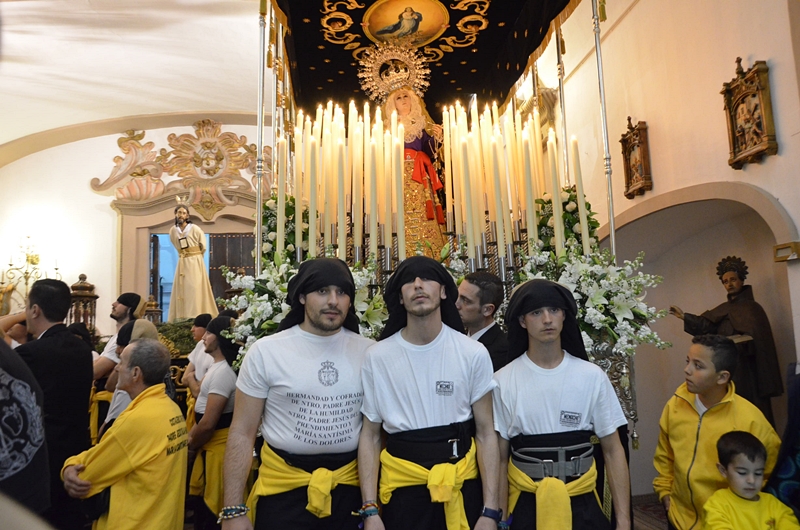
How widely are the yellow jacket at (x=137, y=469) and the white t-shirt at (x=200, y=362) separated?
6.33 feet

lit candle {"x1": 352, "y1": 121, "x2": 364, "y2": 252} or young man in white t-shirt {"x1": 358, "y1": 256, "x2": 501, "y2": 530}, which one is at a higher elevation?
lit candle {"x1": 352, "y1": 121, "x2": 364, "y2": 252}

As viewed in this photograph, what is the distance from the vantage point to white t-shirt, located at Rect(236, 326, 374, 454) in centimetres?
246

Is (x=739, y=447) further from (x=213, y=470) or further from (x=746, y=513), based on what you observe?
(x=213, y=470)

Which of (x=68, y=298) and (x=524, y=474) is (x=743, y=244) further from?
(x=68, y=298)

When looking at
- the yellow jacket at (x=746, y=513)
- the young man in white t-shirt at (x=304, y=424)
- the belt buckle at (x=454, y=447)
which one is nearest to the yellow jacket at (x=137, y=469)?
the young man in white t-shirt at (x=304, y=424)

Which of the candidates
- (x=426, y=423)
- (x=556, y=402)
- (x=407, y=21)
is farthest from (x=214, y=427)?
(x=407, y=21)

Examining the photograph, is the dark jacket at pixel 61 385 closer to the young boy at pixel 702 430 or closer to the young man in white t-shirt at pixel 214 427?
the young man in white t-shirt at pixel 214 427

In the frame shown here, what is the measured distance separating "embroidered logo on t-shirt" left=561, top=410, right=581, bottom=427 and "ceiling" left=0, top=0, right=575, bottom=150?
9.84 ft

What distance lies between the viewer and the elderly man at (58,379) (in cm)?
328

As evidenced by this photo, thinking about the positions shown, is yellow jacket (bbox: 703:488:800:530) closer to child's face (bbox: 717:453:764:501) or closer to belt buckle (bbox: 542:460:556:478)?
child's face (bbox: 717:453:764:501)

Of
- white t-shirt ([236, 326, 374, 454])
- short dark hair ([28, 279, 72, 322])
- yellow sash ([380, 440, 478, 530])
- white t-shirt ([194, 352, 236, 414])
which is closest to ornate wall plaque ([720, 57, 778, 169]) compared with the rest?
yellow sash ([380, 440, 478, 530])

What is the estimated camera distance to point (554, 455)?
2.46 m

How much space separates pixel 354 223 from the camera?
3658 mm

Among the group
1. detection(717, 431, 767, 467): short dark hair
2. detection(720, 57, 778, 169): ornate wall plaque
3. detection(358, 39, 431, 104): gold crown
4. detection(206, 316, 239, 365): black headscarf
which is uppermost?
detection(358, 39, 431, 104): gold crown
